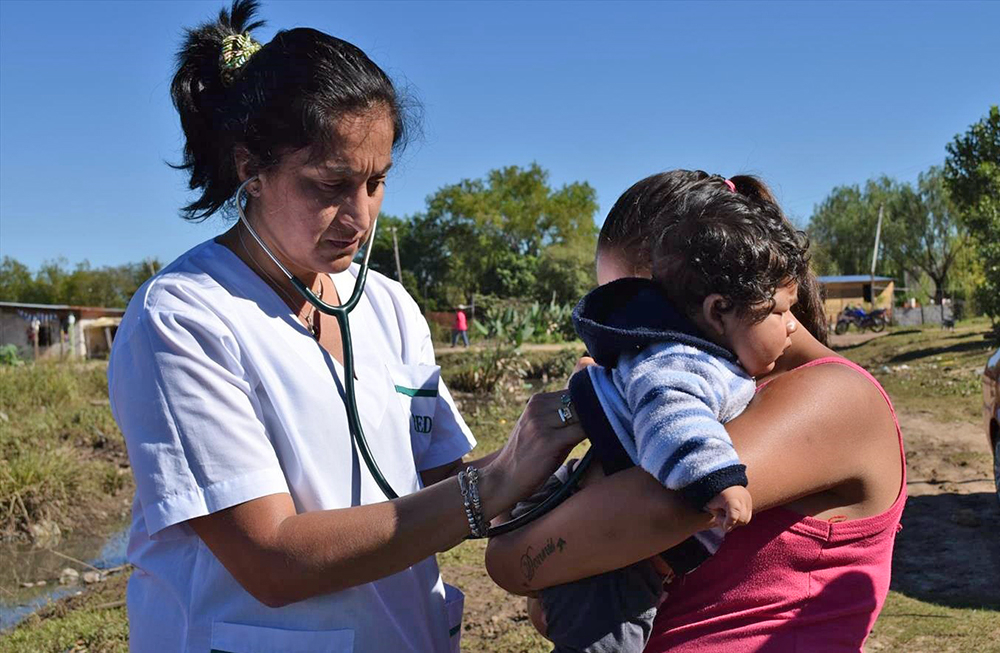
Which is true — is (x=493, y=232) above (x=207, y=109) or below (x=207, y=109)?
above

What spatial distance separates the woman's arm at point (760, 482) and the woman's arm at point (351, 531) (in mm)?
101

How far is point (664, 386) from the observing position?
4.60 feet

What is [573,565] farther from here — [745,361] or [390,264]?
[390,264]

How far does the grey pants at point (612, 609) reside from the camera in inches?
61.6

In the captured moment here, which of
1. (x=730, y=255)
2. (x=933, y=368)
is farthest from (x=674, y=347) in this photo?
(x=933, y=368)

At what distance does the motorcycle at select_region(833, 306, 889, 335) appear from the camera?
29219mm

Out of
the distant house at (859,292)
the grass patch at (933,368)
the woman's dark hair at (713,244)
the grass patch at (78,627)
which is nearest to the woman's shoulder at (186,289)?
the woman's dark hair at (713,244)

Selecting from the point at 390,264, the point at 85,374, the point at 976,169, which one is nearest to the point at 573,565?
the point at 85,374

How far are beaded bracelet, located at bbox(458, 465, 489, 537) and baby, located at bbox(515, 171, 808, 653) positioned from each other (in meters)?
0.17

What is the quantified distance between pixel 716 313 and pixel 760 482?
12.1 inches

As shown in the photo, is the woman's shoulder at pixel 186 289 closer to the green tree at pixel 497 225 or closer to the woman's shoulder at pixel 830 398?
the woman's shoulder at pixel 830 398

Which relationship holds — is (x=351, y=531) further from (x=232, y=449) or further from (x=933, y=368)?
(x=933, y=368)

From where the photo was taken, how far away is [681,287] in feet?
5.27

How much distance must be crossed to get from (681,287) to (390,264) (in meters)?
54.4
